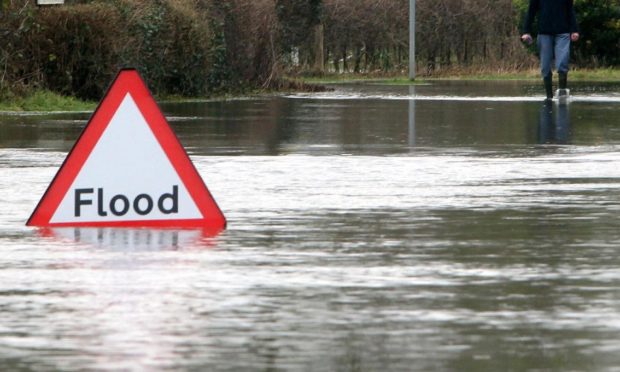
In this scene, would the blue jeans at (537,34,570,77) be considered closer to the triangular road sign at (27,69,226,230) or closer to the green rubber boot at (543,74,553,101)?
the green rubber boot at (543,74,553,101)

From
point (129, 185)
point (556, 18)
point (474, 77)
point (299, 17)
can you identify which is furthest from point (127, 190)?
point (474, 77)

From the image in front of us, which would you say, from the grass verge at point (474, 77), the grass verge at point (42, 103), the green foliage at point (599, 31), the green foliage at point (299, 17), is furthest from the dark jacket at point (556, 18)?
the green foliage at point (599, 31)

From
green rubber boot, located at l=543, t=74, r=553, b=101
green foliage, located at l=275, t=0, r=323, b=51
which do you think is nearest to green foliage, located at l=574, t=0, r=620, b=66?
green foliage, located at l=275, t=0, r=323, b=51

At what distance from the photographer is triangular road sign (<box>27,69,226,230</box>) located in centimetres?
1033

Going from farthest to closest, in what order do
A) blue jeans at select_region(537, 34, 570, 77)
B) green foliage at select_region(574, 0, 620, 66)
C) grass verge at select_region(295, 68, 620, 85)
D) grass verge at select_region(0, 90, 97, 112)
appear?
green foliage at select_region(574, 0, 620, 66) → grass verge at select_region(295, 68, 620, 85) → blue jeans at select_region(537, 34, 570, 77) → grass verge at select_region(0, 90, 97, 112)

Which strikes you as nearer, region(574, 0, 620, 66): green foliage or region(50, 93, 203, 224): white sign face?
region(50, 93, 203, 224): white sign face

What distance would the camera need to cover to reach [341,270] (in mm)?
8492

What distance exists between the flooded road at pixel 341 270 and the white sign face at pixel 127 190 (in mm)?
228

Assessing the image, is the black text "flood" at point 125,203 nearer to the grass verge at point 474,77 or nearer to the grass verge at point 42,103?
the grass verge at point 42,103

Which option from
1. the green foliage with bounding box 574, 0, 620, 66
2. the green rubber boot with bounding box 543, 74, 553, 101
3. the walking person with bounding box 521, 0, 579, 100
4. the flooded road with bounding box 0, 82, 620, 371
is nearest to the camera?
the flooded road with bounding box 0, 82, 620, 371

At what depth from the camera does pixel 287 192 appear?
41.1 ft

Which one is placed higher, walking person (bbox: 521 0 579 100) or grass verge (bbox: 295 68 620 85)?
walking person (bbox: 521 0 579 100)

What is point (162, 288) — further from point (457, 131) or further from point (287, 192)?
point (457, 131)

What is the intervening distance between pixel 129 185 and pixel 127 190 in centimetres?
3
